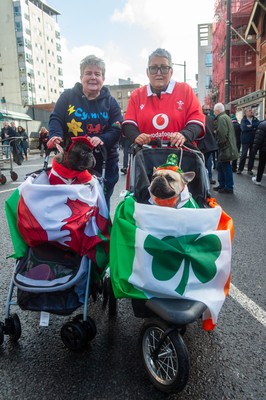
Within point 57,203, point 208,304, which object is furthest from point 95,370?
point 57,203

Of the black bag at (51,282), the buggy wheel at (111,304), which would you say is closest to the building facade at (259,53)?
the buggy wheel at (111,304)

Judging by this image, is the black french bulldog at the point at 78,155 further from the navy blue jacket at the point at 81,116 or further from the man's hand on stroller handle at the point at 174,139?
the navy blue jacket at the point at 81,116

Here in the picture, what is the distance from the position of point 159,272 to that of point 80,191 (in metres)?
0.89

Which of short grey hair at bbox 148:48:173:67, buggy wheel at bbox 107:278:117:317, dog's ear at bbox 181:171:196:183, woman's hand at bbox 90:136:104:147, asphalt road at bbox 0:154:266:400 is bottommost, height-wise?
asphalt road at bbox 0:154:266:400

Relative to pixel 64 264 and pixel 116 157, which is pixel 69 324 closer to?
pixel 64 264

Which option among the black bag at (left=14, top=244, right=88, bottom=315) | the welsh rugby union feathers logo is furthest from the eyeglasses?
the black bag at (left=14, top=244, right=88, bottom=315)

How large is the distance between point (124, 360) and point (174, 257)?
0.84m

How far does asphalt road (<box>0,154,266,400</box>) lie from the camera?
2.03m

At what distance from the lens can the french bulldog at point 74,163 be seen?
8.55 feet

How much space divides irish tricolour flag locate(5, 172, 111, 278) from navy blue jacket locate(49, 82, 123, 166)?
0.86m

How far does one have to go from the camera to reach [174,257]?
2.07 meters

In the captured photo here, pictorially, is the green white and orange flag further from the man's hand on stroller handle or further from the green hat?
the man's hand on stroller handle

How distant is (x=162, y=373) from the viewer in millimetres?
2076

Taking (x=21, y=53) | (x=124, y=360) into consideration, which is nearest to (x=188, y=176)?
(x=124, y=360)
